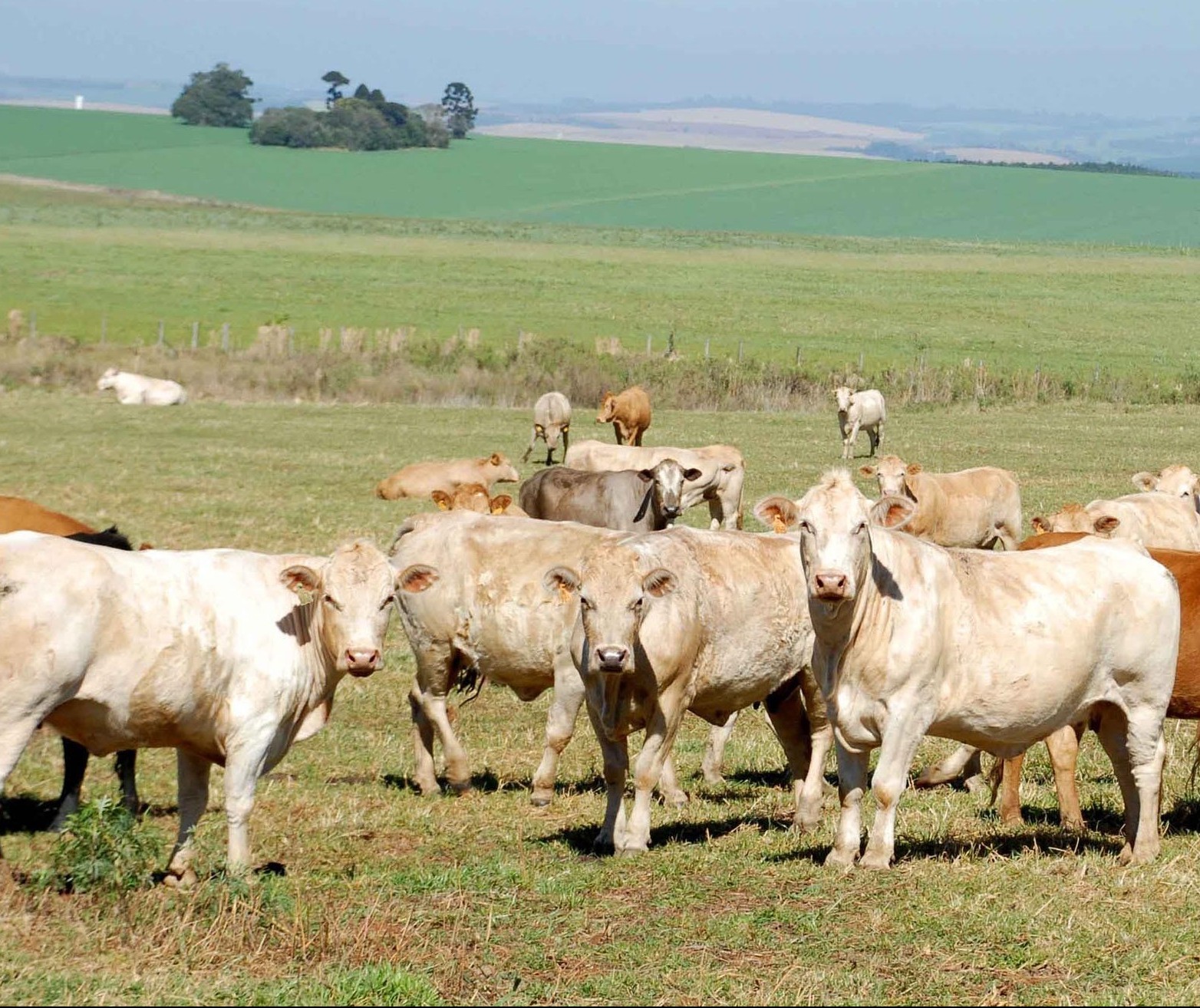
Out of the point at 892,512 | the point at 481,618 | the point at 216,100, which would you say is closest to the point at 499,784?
the point at 481,618

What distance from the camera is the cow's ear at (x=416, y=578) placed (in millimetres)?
8867

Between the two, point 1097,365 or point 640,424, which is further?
point 1097,365

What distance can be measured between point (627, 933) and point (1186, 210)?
13373 cm

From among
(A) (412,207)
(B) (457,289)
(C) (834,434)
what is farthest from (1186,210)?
(C) (834,434)

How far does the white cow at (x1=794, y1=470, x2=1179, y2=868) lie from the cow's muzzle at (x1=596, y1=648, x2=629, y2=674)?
3.36 feet

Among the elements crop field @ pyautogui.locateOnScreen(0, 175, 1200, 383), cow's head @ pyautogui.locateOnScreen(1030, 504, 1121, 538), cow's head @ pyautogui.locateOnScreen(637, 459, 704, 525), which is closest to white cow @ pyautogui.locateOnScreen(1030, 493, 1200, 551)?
cow's head @ pyautogui.locateOnScreen(1030, 504, 1121, 538)

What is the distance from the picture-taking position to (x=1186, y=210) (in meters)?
130

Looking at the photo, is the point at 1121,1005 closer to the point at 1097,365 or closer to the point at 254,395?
the point at 254,395

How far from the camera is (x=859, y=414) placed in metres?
33.8

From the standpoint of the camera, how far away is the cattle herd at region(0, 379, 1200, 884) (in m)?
8.00

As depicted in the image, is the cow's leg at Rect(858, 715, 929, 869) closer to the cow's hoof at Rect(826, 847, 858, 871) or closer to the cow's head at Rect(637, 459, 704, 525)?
the cow's hoof at Rect(826, 847, 858, 871)

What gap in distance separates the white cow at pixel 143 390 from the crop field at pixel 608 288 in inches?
365

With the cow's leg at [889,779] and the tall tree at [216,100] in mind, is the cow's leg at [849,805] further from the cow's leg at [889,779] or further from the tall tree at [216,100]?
the tall tree at [216,100]

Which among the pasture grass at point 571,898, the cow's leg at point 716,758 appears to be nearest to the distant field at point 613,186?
the cow's leg at point 716,758
